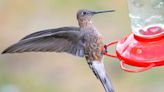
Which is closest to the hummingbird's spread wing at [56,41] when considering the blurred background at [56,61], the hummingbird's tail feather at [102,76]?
the hummingbird's tail feather at [102,76]

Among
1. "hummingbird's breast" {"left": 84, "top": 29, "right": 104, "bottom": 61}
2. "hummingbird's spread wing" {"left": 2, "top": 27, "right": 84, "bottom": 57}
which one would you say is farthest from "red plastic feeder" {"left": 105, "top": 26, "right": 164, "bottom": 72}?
"hummingbird's spread wing" {"left": 2, "top": 27, "right": 84, "bottom": 57}

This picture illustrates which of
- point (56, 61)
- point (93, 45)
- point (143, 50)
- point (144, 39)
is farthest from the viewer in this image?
point (56, 61)

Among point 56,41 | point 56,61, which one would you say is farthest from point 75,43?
point 56,61

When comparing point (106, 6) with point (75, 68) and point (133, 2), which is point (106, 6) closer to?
point (75, 68)

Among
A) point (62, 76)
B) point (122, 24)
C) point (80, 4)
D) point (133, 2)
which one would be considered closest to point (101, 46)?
point (133, 2)

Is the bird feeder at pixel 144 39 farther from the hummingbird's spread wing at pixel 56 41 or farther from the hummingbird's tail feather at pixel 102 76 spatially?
the hummingbird's spread wing at pixel 56 41

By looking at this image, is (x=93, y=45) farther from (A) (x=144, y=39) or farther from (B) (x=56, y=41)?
(A) (x=144, y=39)
